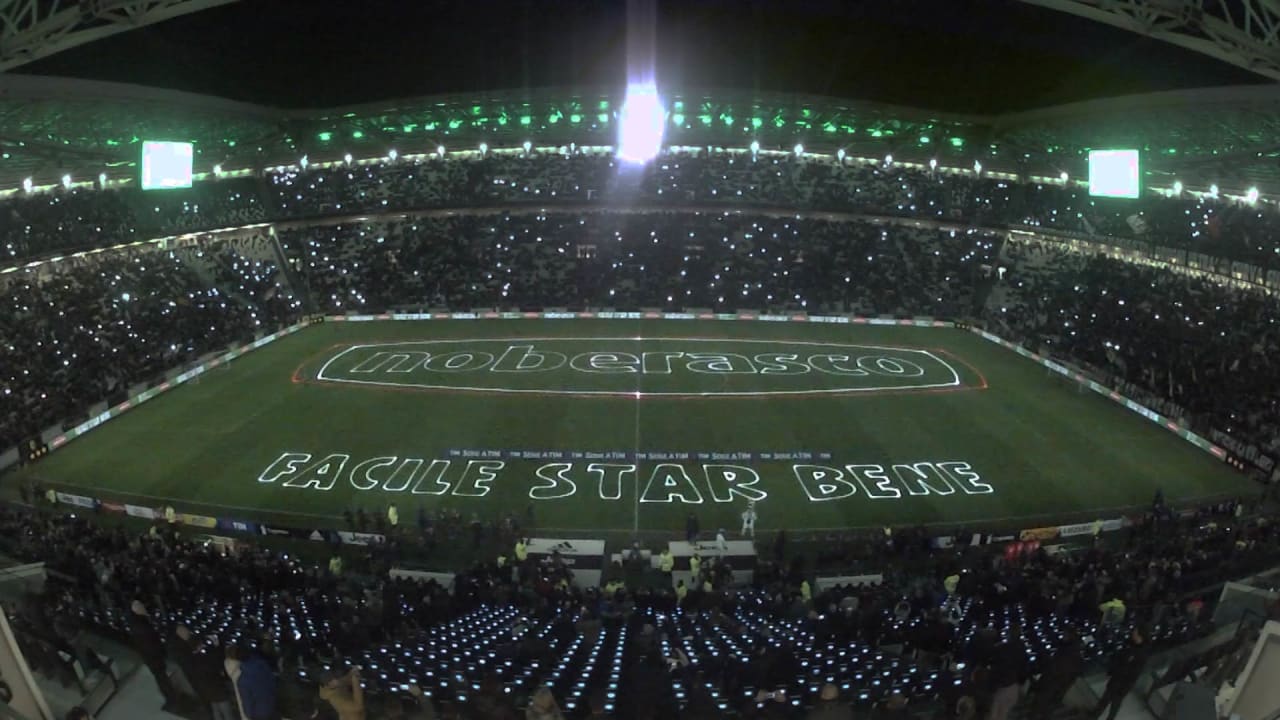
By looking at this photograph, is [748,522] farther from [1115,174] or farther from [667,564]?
[1115,174]

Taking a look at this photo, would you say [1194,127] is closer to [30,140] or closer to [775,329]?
[775,329]

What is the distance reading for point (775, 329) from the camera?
49.0 metres

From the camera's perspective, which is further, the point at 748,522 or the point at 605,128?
the point at 605,128

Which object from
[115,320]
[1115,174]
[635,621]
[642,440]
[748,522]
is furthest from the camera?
[115,320]

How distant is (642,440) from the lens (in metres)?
30.5

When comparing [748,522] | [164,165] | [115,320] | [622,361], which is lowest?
[748,522]

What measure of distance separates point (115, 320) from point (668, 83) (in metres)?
36.0

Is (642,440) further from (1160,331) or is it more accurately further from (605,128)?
(605,128)

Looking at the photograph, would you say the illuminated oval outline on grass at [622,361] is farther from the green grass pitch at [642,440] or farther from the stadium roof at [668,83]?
the stadium roof at [668,83]

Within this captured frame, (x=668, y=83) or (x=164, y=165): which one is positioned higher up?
(x=668, y=83)

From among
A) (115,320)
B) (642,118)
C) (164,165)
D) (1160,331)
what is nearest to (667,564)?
(642,118)

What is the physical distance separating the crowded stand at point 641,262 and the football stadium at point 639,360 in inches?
15.3

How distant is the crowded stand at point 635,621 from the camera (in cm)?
1029

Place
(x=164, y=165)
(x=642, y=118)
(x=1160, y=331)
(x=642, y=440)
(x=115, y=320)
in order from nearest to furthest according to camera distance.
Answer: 1. (x=642, y=118)
2. (x=642, y=440)
3. (x=1160, y=331)
4. (x=164, y=165)
5. (x=115, y=320)
